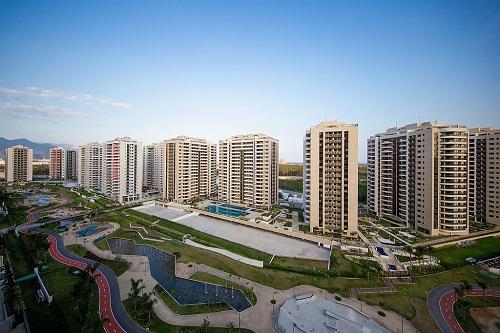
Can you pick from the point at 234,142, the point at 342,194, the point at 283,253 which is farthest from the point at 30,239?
the point at 342,194

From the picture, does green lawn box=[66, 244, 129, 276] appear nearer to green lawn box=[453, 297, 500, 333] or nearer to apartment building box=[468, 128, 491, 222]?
green lawn box=[453, 297, 500, 333]

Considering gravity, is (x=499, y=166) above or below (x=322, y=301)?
above

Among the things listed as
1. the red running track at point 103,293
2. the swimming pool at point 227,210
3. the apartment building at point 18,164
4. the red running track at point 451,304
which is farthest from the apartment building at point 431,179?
the apartment building at point 18,164

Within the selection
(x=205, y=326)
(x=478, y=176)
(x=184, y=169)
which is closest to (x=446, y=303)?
(x=205, y=326)

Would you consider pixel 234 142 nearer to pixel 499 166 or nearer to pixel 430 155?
pixel 430 155

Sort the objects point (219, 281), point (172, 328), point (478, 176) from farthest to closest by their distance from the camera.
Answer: point (478, 176), point (219, 281), point (172, 328)

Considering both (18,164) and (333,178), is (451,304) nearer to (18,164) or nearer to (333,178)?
(333,178)

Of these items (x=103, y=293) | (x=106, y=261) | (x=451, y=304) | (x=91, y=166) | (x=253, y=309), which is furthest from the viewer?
(x=91, y=166)
